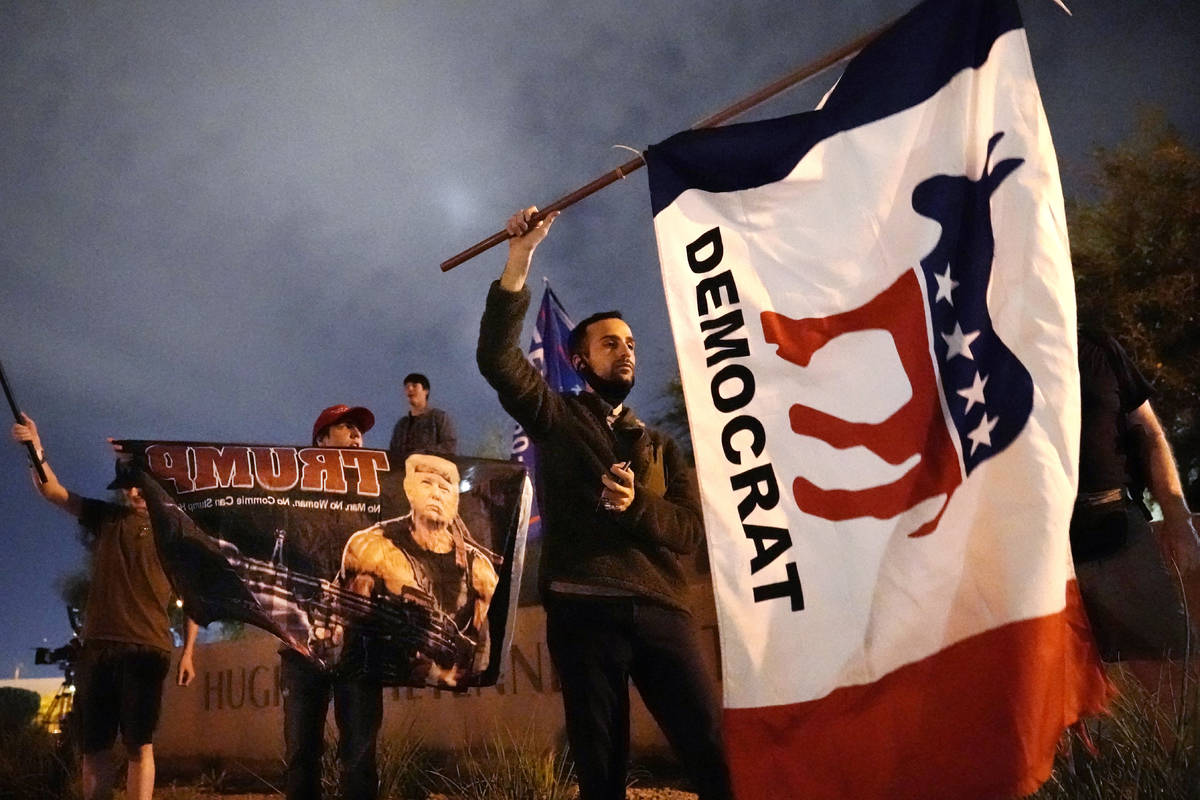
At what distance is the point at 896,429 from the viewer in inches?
84.0

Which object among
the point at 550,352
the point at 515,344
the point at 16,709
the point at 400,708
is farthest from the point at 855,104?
the point at 16,709

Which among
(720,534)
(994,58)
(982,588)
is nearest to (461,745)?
(720,534)

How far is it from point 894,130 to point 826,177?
0.68 feet

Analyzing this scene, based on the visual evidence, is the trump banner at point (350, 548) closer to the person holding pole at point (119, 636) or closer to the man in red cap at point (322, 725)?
the man in red cap at point (322, 725)

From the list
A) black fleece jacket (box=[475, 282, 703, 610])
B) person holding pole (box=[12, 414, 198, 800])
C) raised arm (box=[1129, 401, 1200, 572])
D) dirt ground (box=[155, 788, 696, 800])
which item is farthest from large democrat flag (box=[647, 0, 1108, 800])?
person holding pole (box=[12, 414, 198, 800])

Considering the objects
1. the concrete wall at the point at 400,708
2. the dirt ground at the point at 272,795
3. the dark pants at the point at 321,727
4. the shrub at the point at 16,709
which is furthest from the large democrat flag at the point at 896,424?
the shrub at the point at 16,709

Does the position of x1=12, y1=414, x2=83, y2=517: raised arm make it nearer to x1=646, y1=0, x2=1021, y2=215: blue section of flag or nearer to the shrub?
x1=646, y1=0, x2=1021, y2=215: blue section of flag

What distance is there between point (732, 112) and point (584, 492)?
4.23 ft

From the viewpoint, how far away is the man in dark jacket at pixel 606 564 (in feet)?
8.67

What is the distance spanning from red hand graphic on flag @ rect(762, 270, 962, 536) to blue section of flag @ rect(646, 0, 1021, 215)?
51 centimetres

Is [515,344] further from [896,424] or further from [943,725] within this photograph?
[943,725]

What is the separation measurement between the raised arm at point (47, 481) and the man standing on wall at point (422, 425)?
1.93m

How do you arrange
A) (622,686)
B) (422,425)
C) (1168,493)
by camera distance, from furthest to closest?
(422,425) → (1168,493) → (622,686)

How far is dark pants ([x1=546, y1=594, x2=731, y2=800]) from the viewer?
2611mm
